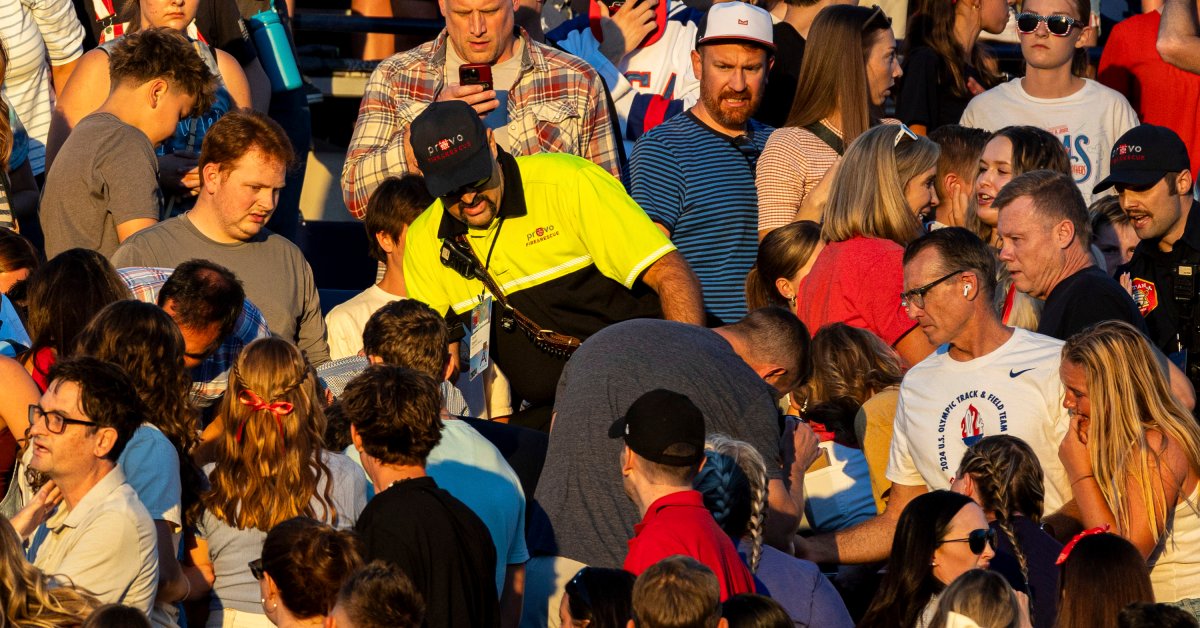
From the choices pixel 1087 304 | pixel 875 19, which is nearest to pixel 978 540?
pixel 1087 304

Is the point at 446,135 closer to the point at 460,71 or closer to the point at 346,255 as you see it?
the point at 460,71

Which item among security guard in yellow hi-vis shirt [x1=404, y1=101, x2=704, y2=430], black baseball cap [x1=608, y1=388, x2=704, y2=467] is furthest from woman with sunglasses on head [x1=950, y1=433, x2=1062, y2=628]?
security guard in yellow hi-vis shirt [x1=404, y1=101, x2=704, y2=430]

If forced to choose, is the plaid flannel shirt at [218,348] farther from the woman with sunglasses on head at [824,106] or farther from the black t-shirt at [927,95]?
the black t-shirt at [927,95]

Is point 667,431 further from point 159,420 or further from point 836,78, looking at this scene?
point 836,78

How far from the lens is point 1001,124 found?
8.46 metres

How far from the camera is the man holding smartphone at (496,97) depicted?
23.5 ft

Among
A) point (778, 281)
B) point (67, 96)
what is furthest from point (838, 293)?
point (67, 96)

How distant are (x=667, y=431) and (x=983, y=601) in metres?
0.96

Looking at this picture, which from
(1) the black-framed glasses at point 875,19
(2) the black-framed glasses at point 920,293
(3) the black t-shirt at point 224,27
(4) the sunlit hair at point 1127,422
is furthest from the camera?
(3) the black t-shirt at point 224,27

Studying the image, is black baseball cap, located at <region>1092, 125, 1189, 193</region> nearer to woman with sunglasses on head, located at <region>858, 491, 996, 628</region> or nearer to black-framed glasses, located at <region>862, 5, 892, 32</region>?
black-framed glasses, located at <region>862, 5, 892, 32</region>

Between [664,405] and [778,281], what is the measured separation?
259 cm

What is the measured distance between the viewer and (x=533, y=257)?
6148 millimetres

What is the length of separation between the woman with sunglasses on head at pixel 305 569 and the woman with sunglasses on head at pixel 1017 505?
1982 millimetres

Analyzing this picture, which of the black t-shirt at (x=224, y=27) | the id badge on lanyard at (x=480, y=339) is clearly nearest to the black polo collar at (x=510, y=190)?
the id badge on lanyard at (x=480, y=339)
